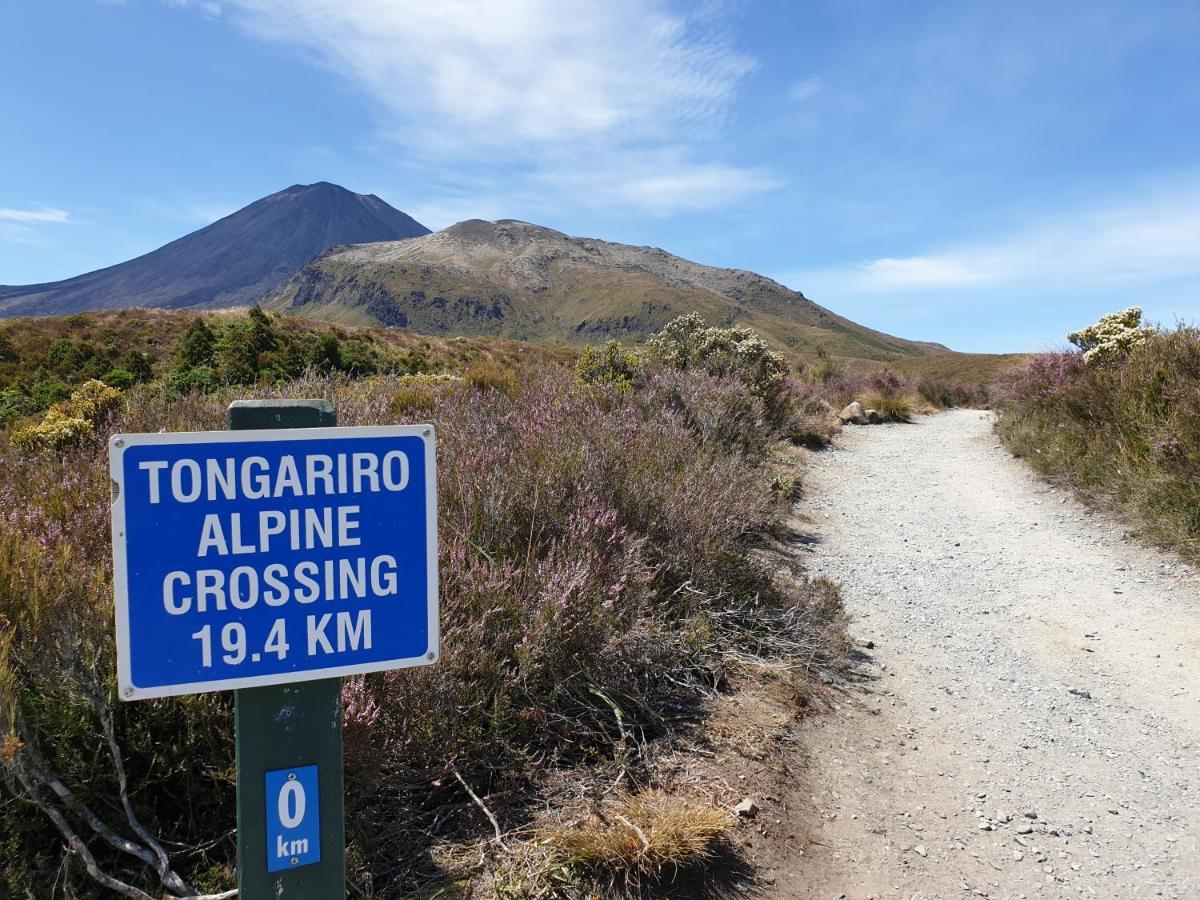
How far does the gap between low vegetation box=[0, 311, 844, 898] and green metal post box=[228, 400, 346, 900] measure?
98cm

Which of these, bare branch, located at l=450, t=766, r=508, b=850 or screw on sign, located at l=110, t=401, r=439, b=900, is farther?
bare branch, located at l=450, t=766, r=508, b=850

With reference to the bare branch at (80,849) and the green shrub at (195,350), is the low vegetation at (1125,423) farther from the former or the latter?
the green shrub at (195,350)

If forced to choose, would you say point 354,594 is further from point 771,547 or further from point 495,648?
point 771,547

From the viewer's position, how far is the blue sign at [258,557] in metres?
1.19

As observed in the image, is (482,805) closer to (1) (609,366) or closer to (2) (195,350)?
(1) (609,366)

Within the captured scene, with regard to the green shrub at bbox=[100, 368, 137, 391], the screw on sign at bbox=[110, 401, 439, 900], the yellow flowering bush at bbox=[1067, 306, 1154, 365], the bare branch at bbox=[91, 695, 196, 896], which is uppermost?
the yellow flowering bush at bbox=[1067, 306, 1154, 365]

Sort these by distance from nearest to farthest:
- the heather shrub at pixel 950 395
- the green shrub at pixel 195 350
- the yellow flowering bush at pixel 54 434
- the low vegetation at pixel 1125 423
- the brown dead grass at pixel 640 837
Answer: the brown dead grass at pixel 640 837 < the yellow flowering bush at pixel 54 434 < the low vegetation at pixel 1125 423 < the green shrub at pixel 195 350 < the heather shrub at pixel 950 395

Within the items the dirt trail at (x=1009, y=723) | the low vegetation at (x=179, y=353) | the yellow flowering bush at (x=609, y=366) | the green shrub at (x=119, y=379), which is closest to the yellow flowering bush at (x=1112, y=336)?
the dirt trail at (x=1009, y=723)

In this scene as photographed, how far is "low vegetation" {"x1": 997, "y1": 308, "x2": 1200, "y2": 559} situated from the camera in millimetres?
6308

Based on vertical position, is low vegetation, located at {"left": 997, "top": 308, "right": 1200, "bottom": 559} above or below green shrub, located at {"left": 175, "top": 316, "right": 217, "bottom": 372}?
below

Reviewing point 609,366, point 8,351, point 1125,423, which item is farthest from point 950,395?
point 8,351

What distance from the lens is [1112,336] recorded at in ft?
33.8

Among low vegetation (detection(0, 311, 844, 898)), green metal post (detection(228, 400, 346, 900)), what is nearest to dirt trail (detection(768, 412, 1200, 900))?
low vegetation (detection(0, 311, 844, 898))

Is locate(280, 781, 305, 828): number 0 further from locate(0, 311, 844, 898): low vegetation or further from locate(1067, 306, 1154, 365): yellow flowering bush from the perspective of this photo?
locate(1067, 306, 1154, 365): yellow flowering bush
